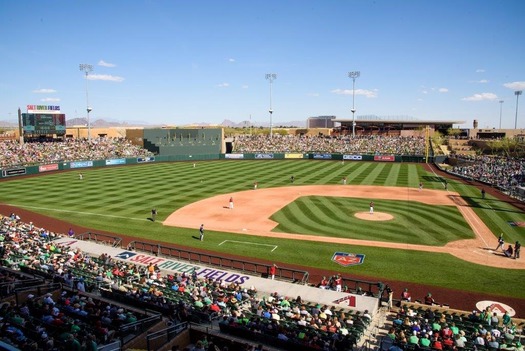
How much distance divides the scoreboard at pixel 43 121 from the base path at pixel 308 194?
52069mm

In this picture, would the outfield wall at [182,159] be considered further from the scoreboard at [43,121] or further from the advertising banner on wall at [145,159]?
the scoreboard at [43,121]

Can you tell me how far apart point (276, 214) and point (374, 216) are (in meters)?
8.43

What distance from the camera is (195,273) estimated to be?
19.2m

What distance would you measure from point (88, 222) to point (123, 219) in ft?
9.05

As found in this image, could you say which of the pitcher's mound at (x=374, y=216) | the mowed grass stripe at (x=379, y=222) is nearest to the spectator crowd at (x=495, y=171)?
the mowed grass stripe at (x=379, y=222)

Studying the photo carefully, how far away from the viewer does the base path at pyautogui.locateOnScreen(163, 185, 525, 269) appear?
24797mm

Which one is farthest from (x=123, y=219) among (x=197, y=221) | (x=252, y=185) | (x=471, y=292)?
(x=471, y=292)

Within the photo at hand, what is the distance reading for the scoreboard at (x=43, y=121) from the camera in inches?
2904

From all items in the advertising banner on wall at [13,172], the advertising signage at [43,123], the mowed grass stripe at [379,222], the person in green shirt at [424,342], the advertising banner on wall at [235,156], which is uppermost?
the advertising signage at [43,123]

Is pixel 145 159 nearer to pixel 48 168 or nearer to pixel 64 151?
pixel 64 151

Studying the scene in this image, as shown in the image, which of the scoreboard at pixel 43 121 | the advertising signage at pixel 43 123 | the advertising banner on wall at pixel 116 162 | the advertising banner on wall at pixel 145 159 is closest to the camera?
the advertising banner on wall at pixel 116 162

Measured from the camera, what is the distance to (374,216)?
108ft

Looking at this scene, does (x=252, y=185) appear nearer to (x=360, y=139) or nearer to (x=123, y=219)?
(x=123, y=219)

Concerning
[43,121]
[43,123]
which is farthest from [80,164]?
[43,121]
